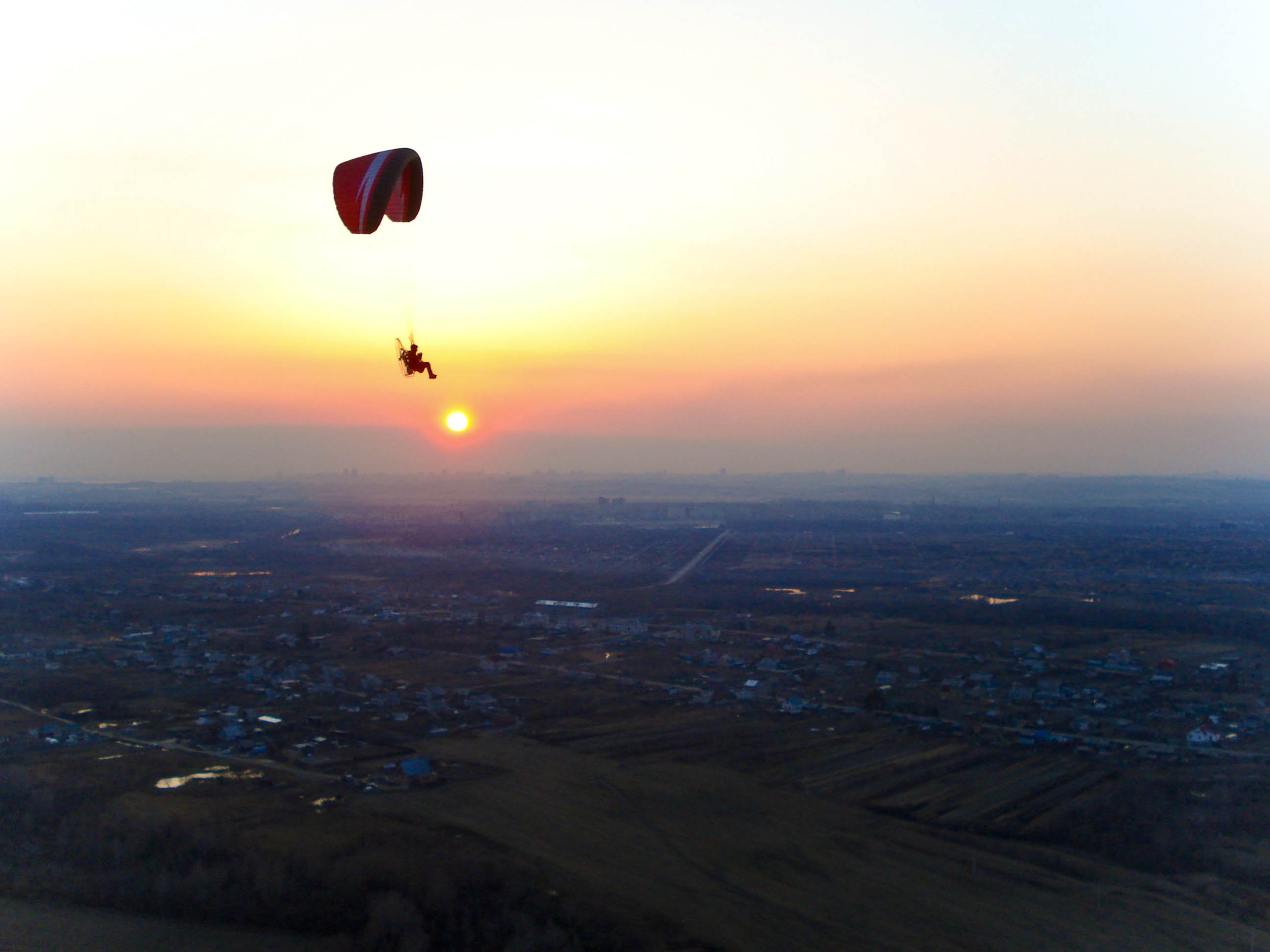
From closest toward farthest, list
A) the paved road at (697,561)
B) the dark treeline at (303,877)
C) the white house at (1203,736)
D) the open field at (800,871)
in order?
1. the dark treeline at (303,877)
2. the open field at (800,871)
3. the white house at (1203,736)
4. the paved road at (697,561)

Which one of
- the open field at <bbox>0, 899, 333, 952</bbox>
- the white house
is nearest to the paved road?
the white house

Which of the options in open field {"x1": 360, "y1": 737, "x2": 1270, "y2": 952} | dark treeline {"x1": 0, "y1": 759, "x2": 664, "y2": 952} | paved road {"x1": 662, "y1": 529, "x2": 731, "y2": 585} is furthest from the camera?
paved road {"x1": 662, "y1": 529, "x2": 731, "y2": 585}

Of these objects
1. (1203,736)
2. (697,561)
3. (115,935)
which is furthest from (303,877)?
(697,561)

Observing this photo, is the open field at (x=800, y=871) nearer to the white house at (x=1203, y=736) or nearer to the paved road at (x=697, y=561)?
the white house at (x=1203, y=736)

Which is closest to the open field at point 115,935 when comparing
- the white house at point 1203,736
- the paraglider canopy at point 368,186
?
the paraglider canopy at point 368,186

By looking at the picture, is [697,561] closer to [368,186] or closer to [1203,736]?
[1203,736]

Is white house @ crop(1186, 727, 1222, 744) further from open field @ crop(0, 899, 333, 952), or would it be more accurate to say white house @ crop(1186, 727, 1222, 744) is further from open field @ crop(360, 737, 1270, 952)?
open field @ crop(0, 899, 333, 952)

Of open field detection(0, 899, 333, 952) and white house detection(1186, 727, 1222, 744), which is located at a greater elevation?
white house detection(1186, 727, 1222, 744)

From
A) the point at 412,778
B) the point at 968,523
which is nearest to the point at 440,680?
the point at 412,778

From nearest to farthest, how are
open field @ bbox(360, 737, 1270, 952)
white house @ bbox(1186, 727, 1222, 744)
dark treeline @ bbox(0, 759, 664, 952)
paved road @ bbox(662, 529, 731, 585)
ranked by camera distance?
dark treeline @ bbox(0, 759, 664, 952) → open field @ bbox(360, 737, 1270, 952) → white house @ bbox(1186, 727, 1222, 744) → paved road @ bbox(662, 529, 731, 585)

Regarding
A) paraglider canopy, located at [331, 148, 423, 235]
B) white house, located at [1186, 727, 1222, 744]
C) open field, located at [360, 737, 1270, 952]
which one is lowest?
open field, located at [360, 737, 1270, 952]
